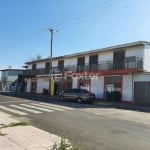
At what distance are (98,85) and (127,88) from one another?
5514mm

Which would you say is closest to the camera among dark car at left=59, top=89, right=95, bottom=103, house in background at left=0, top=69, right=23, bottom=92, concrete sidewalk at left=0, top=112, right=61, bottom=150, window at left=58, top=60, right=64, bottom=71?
concrete sidewalk at left=0, top=112, right=61, bottom=150

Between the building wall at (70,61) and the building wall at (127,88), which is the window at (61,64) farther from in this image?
the building wall at (127,88)

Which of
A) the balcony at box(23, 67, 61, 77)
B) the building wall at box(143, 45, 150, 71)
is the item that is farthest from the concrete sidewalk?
the balcony at box(23, 67, 61, 77)

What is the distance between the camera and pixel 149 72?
30.3m

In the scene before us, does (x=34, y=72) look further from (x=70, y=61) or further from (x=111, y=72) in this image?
(x=111, y=72)

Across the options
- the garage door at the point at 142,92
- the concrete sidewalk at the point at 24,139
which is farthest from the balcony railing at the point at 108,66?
the concrete sidewalk at the point at 24,139

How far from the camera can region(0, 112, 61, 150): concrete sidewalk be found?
830 centimetres

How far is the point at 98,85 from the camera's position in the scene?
1452 inches

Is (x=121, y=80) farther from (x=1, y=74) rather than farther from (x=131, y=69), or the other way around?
(x=1, y=74)

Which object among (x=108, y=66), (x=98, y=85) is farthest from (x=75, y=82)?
(x=108, y=66)

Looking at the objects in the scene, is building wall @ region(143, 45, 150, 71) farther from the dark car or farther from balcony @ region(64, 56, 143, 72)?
the dark car

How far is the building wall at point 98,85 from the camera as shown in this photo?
36.2 metres

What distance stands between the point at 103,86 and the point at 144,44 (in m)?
7.88

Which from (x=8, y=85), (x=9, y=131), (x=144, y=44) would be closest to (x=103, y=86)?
(x=144, y=44)
